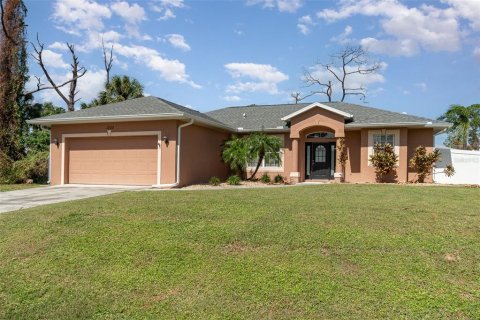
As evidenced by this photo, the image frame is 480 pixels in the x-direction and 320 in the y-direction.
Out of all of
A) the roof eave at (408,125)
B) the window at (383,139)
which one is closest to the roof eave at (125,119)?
the roof eave at (408,125)

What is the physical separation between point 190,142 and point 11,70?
50.7 feet

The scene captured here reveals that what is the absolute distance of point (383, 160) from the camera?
56.1ft

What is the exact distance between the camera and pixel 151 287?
16.3 feet

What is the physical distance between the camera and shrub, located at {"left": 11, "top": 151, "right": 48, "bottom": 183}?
18.6 metres

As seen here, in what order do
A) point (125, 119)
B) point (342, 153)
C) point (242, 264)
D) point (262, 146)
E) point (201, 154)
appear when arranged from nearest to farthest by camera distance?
1. point (242, 264)
2. point (125, 119)
3. point (201, 154)
4. point (262, 146)
5. point (342, 153)

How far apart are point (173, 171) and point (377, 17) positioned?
41.1ft

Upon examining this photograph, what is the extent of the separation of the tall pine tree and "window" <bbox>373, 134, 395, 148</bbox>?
2134 centimetres

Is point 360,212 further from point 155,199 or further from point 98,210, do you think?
point 98,210

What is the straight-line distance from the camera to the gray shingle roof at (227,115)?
15.8m

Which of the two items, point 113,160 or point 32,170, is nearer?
point 113,160

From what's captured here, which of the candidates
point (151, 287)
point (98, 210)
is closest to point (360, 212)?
point (151, 287)

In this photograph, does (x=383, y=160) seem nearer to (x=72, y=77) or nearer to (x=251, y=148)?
(x=251, y=148)

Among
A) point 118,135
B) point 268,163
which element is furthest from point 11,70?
point 268,163

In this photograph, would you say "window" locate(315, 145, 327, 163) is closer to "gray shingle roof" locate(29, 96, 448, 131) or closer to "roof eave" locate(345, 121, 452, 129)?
"gray shingle roof" locate(29, 96, 448, 131)
